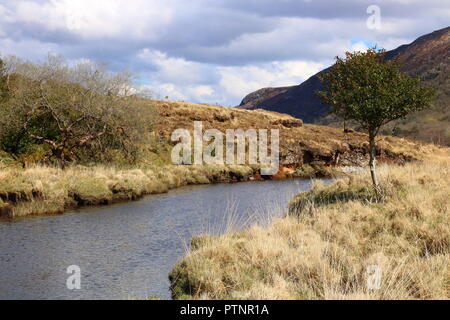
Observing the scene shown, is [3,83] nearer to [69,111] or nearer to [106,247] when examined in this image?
[69,111]

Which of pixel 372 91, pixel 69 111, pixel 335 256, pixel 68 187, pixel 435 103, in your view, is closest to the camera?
pixel 335 256

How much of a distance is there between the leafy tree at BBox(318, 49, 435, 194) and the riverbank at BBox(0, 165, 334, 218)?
1463cm

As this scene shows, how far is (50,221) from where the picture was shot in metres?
21.5

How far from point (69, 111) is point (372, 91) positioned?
86.1ft

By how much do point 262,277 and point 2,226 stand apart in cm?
1363

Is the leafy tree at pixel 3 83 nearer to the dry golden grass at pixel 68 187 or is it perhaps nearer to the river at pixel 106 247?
the dry golden grass at pixel 68 187

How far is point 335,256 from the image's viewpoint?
11.4 meters

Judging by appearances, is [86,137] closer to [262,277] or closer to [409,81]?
[409,81]

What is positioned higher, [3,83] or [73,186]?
[3,83]

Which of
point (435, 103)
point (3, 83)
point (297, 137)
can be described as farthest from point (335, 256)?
point (435, 103)

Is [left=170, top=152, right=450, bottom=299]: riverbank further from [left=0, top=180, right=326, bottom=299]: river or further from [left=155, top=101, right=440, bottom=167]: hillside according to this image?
[left=155, top=101, right=440, bottom=167]: hillside

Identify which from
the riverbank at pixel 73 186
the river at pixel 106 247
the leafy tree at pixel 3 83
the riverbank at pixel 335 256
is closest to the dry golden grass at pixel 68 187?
the riverbank at pixel 73 186

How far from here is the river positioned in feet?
40.2

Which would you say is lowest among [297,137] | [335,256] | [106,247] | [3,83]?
[106,247]
